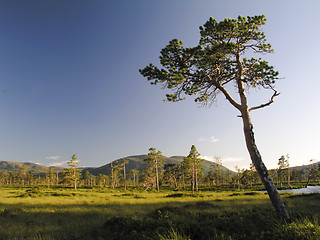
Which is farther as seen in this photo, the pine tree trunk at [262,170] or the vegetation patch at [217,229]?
the pine tree trunk at [262,170]

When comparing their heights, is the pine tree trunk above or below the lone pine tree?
below

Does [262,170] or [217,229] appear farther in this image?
[262,170]

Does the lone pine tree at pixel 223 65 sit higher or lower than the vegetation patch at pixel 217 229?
higher

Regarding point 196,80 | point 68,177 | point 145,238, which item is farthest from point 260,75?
point 68,177

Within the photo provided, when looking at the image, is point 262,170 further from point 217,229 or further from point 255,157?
point 217,229

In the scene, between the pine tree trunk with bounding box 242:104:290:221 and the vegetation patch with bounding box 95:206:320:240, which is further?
the pine tree trunk with bounding box 242:104:290:221

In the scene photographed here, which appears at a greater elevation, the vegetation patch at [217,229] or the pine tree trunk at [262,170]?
the pine tree trunk at [262,170]

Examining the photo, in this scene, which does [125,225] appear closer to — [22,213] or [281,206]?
[281,206]

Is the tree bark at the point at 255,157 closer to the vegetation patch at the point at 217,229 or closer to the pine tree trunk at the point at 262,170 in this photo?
the pine tree trunk at the point at 262,170

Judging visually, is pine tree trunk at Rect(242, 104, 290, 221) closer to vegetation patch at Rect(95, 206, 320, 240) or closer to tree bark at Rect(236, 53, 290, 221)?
tree bark at Rect(236, 53, 290, 221)

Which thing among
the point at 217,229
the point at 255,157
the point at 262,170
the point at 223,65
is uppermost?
the point at 223,65

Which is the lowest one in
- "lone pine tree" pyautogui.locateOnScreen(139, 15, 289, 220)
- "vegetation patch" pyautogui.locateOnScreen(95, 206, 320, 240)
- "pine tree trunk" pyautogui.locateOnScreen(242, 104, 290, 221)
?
"vegetation patch" pyautogui.locateOnScreen(95, 206, 320, 240)

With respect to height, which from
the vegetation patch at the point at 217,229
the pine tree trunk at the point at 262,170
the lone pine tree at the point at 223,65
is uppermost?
the lone pine tree at the point at 223,65

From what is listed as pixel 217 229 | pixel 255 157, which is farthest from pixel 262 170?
pixel 217 229
